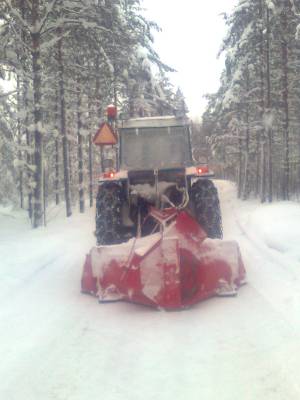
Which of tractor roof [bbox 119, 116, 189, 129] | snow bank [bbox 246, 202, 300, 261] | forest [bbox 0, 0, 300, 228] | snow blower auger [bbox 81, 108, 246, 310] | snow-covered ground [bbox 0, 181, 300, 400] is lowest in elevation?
snow-covered ground [bbox 0, 181, 300, 400]

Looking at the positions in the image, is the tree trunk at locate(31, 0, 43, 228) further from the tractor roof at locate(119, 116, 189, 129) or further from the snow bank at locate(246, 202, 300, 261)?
the snow bank at locate(246, 202, 300, 261)

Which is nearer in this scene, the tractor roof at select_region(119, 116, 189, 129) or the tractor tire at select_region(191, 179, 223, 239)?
the tractor tire at select_region(191, 179, 223, 239)

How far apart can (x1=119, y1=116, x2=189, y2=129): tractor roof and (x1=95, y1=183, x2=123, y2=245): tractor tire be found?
159 cm

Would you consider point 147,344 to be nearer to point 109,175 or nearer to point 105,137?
point 109,175

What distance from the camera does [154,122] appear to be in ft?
27.7

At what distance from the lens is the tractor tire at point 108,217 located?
281 inches

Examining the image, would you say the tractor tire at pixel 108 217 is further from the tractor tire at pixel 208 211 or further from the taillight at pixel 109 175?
the tractor tire at pixel 208 211

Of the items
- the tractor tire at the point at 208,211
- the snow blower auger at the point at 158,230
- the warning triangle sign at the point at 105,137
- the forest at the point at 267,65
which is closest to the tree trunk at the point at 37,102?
the snow blower auger at the point at 158,230

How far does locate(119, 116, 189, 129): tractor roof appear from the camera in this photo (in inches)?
330

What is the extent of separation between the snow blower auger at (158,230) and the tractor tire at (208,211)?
0.05 feet

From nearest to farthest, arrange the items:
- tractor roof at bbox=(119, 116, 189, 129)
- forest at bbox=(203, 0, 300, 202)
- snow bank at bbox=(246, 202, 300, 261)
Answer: tractor roof at bbox=(119, 116, 189, 129) < snow bank at bbox=(246, 202, 300, 261) < forest at bbox=(203, 0, 300, 202)

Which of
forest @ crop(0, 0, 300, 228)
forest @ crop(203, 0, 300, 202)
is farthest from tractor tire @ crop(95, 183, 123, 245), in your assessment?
forest @ crop(203, 0, 300, 202)

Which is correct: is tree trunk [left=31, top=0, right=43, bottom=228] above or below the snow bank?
above

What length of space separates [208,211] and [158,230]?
0.99 meters
